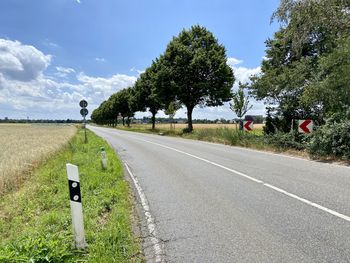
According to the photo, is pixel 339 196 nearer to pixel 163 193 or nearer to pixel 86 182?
pixel 163 193

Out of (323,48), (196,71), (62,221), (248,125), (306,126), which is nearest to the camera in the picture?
(62,221)

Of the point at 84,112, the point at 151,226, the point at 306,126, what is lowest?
the point at 151,226

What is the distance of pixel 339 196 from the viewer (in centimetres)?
747

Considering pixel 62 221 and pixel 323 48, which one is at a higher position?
pixel 323 48

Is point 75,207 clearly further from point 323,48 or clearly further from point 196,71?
point 196,71

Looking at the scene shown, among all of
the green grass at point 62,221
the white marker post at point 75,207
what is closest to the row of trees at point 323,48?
the green grass at point 62,221

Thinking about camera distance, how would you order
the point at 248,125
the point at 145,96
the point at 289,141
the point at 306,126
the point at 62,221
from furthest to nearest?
the point at 145,96 < the point at 248,125 < the point at 289,141 < the point at 306,126 < the point at 62,221

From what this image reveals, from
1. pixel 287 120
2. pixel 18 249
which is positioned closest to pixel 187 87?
pixel 287 120

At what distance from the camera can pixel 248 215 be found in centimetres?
622

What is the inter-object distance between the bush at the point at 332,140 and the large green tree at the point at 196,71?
23.1 meters

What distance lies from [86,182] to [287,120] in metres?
16.6

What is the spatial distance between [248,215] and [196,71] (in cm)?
3288

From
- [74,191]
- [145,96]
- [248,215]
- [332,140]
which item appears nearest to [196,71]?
[145,96]

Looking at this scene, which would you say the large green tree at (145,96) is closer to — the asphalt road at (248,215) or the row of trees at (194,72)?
the row of trees at (194,72)
